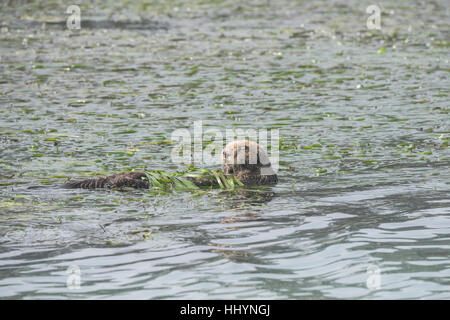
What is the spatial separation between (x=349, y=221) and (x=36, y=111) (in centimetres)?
642

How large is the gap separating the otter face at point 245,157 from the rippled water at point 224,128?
0.33 metres

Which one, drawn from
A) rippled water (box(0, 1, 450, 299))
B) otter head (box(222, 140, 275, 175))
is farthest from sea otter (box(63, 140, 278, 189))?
rippled water (box(0, 1, 450, 299))

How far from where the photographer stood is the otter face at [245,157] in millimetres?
7906

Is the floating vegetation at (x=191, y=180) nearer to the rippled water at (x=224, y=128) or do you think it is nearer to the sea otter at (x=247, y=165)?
the sea otter at (x=247, y=165)

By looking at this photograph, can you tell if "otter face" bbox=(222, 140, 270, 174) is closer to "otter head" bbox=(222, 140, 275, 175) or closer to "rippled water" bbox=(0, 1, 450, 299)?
"otter head" bbox=(222, 140, 275, 175)

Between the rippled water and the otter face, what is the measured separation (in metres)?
0.33

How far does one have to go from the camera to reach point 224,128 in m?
10.5

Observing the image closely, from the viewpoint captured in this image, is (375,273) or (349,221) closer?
(375,273)

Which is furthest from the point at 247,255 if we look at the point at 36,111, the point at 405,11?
the point at 405,11

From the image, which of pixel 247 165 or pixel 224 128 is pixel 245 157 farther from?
pixel 224 128

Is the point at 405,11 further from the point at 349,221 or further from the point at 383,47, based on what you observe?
the point at 349,221

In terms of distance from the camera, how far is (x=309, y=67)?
14.4 meters

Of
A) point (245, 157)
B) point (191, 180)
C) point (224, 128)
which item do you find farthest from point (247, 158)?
point (224, 128)

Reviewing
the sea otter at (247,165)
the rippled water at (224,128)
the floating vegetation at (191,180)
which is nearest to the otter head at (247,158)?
the sea otter at (247,165)
